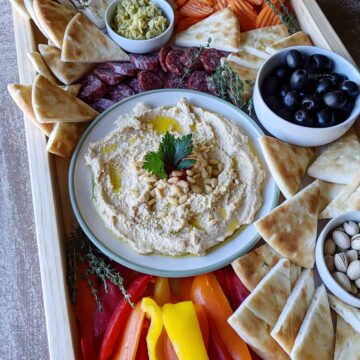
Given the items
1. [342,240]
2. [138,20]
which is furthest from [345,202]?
[138,20]

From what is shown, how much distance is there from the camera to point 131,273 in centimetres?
165

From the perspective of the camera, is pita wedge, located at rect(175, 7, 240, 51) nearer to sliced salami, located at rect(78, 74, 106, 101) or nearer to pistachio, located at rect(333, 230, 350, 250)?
sliced salami, located at rect(78, 74, 106, 101)

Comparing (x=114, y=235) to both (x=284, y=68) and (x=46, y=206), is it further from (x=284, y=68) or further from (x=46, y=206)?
(x=284, y=68)

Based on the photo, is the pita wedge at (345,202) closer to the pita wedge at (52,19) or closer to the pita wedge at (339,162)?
the pita wedge at (339,162)

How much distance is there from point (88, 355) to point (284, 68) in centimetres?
122

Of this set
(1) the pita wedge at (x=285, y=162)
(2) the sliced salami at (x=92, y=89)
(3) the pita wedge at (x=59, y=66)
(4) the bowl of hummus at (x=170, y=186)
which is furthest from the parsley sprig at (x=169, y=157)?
(3) the pita wedge at (x=59, y=66)

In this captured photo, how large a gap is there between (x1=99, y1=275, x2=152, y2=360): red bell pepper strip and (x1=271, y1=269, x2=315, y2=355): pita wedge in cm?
44

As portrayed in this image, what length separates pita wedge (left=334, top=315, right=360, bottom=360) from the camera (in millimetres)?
1432

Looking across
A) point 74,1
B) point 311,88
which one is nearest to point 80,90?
point 74,1

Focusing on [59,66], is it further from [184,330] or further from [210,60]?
[184,330]

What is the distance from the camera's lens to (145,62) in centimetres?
193

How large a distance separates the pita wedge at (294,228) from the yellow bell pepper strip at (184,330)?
347 millimetres

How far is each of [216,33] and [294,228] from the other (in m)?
0.90

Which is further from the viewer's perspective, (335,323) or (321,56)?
(321,56)
